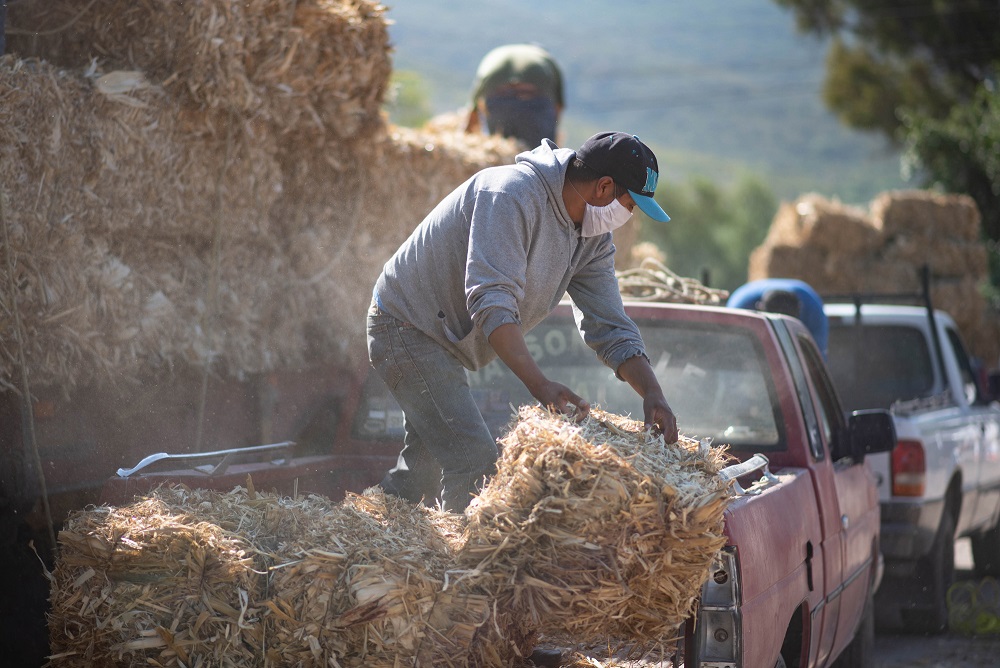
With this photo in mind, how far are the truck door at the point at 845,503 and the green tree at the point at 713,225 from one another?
4716cm

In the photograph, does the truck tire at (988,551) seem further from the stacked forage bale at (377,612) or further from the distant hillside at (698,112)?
the distant hillside at (698,112)

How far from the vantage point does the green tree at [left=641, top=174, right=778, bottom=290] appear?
5822 cm

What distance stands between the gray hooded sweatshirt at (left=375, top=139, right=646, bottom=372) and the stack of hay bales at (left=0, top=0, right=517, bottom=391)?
168 cm

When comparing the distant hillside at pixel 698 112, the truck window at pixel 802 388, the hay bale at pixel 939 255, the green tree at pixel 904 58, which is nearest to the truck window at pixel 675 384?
the truck window at pixel 802 388

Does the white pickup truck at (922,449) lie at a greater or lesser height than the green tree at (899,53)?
lesser

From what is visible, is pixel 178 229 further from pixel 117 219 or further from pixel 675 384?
pixel 675 384

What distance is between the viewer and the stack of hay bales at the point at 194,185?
4.87m

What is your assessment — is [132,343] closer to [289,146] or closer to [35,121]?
[35,121]

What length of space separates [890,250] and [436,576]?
14.0 m

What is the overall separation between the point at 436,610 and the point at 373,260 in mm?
4439

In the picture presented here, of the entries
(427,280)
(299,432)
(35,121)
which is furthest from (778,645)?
(35,121)

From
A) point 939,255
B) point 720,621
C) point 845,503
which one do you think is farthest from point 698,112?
point 720,621

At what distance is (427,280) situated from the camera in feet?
13.3

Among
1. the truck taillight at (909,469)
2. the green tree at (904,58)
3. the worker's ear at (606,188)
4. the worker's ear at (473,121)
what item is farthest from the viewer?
the green tree at (904,58)
